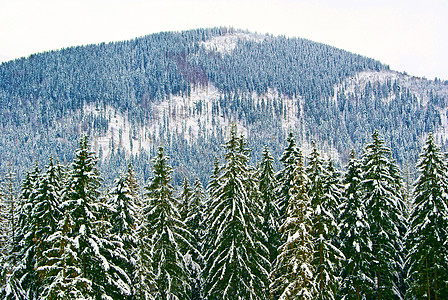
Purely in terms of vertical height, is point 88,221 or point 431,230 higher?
point 88,221

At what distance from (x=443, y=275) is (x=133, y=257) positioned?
21411 mm

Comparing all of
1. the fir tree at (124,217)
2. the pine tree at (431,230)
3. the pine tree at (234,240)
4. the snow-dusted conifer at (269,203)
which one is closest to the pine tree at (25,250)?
the fir tree at (124,217)

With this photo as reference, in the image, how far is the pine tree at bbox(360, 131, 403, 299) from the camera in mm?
29016

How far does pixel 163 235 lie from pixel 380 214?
15.5 m

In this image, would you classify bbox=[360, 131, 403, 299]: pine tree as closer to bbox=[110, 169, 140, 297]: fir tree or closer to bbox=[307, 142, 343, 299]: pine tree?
bbox=[307, 142, 343, 299]: pine tree

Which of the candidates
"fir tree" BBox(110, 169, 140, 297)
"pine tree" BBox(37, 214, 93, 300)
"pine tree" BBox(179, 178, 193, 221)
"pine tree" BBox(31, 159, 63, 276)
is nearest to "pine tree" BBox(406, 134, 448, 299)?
"fir tree" BBox(110, 169, 140, 297)

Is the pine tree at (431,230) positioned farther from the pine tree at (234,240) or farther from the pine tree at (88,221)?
the pine tree at (88,221)

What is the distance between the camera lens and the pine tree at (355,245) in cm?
2872

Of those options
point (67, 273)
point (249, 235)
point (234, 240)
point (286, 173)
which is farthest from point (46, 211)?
point (286, 173)

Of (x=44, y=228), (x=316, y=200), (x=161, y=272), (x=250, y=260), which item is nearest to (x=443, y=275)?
(x=316, y=200)

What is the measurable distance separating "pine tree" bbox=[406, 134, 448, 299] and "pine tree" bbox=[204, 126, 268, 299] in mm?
10975

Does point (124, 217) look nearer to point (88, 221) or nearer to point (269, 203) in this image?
point (88, 221)

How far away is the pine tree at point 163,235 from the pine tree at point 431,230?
52.4 feet

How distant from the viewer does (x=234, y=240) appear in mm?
26312
